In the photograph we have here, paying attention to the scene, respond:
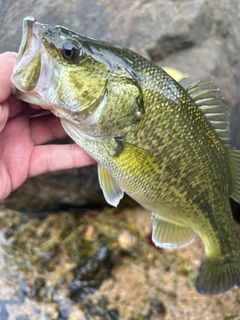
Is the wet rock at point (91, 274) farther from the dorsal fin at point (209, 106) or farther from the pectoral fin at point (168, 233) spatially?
the dorsal fin at point (209, 106)

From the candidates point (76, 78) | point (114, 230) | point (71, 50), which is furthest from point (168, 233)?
point (71, 50)

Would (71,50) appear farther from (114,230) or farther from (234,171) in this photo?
(114,230)

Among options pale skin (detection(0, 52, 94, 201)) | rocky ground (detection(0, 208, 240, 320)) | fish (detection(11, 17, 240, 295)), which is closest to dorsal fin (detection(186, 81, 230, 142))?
fish (detection(11, 17, 240, 295))

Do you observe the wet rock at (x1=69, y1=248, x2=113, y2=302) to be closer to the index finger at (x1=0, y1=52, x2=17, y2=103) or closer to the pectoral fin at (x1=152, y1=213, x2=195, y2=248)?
the pectoral fin at (x1=152, y1=213, x2=195, y2=248)

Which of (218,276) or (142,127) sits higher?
(142,127)

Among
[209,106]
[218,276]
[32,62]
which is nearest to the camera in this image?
[32,62]

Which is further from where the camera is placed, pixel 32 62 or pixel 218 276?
pixel 218 276
